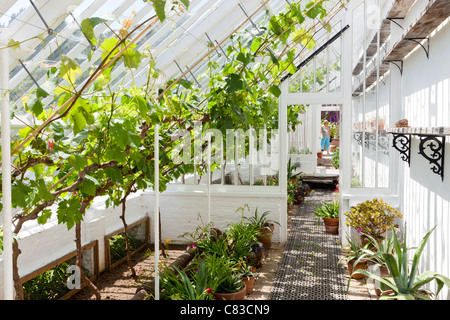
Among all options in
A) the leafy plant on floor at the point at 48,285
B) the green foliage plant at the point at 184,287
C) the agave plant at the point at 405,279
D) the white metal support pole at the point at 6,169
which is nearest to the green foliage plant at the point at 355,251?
the agave plant at the point at 405,279

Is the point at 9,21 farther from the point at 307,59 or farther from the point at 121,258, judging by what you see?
the point at 307,59

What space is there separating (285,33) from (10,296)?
229 cm

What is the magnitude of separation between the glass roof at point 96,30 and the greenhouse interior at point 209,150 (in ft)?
0.04

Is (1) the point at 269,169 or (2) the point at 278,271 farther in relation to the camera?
(1) the point at 269,169

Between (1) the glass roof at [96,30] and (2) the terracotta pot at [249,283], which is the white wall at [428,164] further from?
(2) the terracotta pot at [249,283]

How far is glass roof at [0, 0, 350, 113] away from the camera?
2303 millimetres

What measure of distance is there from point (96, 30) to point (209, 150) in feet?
4.79

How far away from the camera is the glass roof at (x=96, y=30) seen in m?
2.30

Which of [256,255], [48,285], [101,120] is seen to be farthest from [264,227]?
[101,120]

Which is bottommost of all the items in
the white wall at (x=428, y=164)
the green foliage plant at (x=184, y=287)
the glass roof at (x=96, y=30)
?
the green foliage plant at (x=184, y=287)

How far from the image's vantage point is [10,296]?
155 centimetres

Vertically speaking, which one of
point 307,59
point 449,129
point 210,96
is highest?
point 307,59

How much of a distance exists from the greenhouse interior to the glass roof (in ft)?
0.04
